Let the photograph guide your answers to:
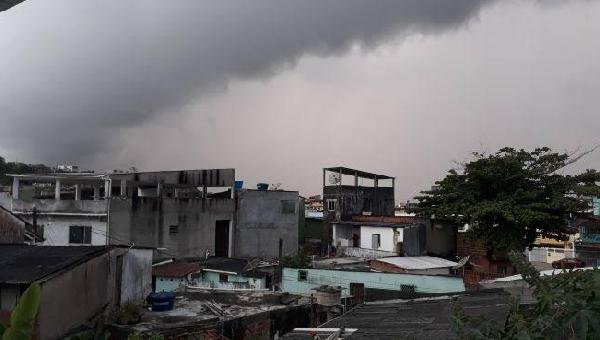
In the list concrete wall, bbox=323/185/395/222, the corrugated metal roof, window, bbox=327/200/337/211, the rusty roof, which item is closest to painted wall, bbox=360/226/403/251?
concrete wall, bbox=323/185/395/222

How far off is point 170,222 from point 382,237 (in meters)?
13.7

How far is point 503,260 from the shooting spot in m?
30.2

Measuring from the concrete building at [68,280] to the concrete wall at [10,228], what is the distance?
3.89 meters

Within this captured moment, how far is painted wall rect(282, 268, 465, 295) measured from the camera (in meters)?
20.4

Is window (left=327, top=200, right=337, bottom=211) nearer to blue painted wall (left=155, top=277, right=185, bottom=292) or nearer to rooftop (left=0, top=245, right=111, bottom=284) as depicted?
blue painted wall (left=155, top=277, right=185, bottom=292)

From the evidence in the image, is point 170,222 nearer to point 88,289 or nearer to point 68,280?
point 88,289

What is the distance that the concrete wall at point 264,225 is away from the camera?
34188mm

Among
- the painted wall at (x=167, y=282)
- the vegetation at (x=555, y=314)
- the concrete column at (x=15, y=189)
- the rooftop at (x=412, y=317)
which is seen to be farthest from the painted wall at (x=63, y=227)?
the vegetation at (x=555, y=314)

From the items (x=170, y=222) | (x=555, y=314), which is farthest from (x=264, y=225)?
(x=555, y=314)

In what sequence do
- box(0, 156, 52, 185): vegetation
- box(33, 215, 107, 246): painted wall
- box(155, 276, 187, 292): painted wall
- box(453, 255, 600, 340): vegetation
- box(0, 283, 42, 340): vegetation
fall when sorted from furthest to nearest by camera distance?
box(0, 156, 52, 185): vegetation → box(33, 215, 107, 246): painted wall → box(155, 276, 187, 292): painted wall → box(0, 283, 42, 340): vegetation → box(453, 255, 600, 340): vegetation

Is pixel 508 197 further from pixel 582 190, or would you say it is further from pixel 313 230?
pixel 313 230

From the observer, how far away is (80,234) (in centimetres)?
2816

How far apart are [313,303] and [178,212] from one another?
1515 centimetres

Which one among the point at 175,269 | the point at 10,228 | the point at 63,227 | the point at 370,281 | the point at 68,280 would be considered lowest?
the point at 370,281
